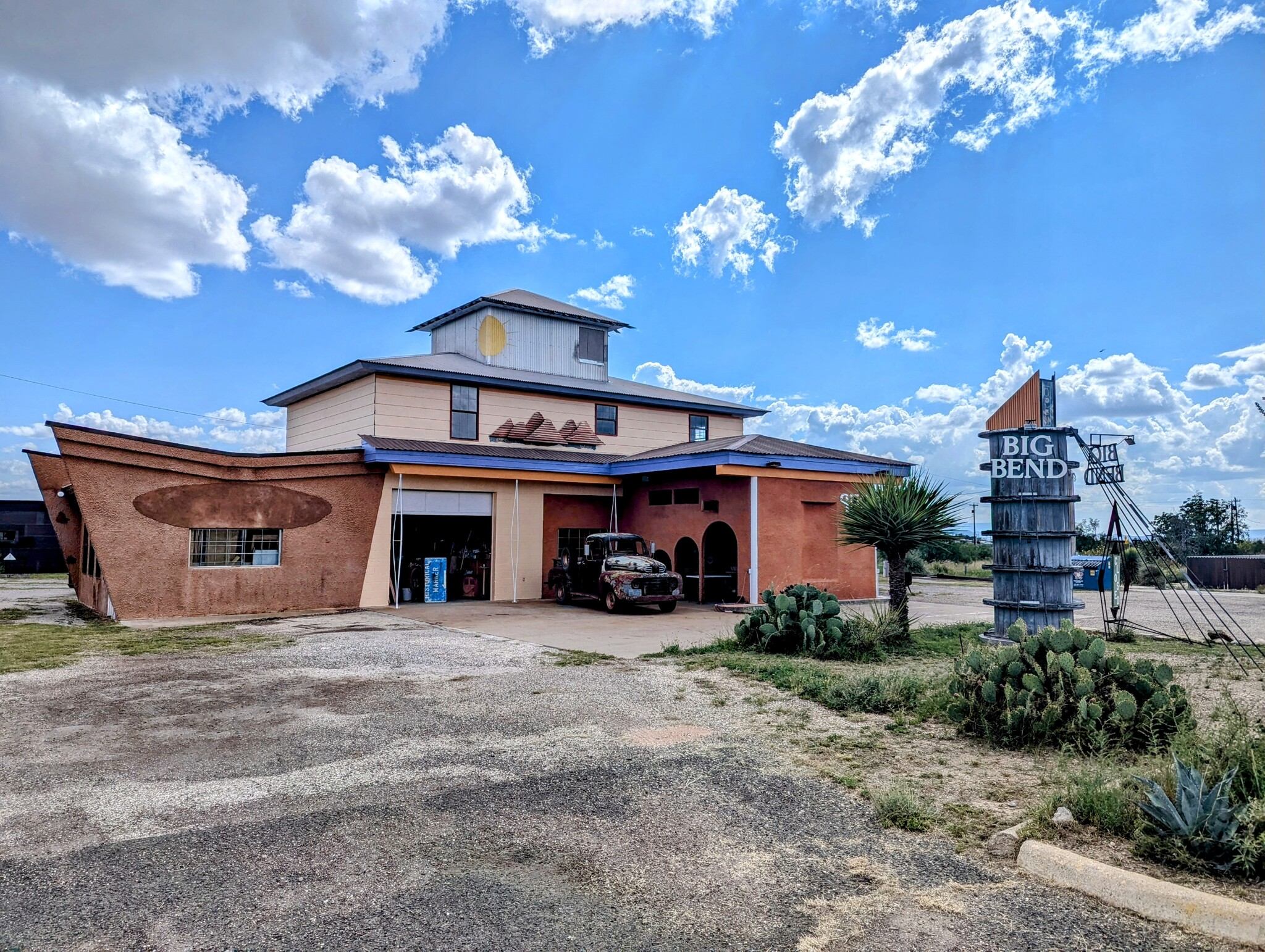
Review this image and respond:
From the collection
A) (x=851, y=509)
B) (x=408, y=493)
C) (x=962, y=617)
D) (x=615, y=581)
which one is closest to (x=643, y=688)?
(x=851, y=509)

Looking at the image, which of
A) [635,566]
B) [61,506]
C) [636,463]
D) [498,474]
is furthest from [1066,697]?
[61,506]

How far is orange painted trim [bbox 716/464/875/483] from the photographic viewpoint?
1950 cm

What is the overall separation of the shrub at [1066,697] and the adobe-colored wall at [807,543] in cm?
1169

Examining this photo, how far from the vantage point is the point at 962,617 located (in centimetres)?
1739

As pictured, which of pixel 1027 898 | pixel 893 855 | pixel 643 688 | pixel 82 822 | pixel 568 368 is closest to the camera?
pixel 1027 898

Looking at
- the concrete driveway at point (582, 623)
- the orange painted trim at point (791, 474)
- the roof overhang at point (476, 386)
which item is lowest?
the concrete driveway at point (582, 623)

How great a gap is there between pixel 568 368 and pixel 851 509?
587 inches

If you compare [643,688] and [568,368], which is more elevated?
[568,368]

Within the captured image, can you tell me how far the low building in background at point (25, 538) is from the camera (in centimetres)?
3553

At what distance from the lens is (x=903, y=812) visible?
17.0ft

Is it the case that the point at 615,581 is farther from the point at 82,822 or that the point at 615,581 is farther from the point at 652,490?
the point at 82,822

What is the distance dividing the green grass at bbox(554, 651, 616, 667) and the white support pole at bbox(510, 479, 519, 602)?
32.8ft

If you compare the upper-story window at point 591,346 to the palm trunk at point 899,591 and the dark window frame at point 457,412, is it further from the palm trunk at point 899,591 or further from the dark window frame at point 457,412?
the palm trunk at point 899,591

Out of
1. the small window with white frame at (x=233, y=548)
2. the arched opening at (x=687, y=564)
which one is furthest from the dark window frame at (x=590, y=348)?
the small window with white frame at (x=233, y=548)
